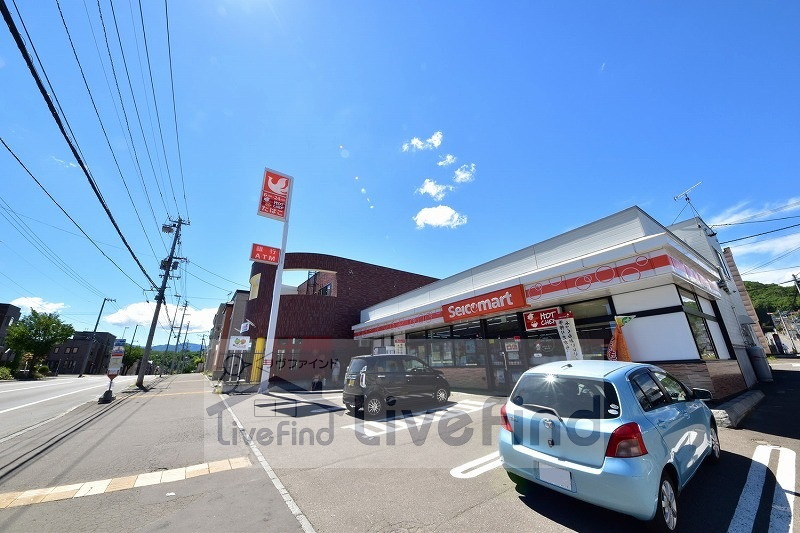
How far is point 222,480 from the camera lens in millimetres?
4379

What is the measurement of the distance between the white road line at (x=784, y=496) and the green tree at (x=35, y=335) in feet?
172

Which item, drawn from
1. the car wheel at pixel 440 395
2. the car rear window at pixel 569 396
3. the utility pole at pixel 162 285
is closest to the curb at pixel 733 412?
the car rear window at pixel 569 396

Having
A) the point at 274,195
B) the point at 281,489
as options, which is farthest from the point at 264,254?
the point at 281,489

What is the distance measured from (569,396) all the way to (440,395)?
23.9 ft

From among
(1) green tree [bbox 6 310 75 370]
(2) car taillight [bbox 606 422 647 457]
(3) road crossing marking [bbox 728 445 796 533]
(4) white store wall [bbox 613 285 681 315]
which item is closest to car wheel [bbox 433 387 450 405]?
(4) white store wall [bbox 613 285 681 315]

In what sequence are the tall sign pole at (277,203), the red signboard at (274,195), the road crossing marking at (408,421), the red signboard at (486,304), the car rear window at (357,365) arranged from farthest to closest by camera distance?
the red signboard at (274,195) → the tall sign pole at (277,203) → the red signboard at (486,304) → the car rear window at (357,365) → the road crossing marking at (408,421)

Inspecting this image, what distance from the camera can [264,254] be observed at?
1788 cm

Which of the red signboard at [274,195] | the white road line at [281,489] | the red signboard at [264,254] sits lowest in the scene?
the white road line at [281,489]

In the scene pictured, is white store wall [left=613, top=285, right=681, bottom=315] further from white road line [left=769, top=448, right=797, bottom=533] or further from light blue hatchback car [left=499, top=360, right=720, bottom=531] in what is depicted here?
light blue hatchback car [left=499, top=360, right=720, bottom=531]

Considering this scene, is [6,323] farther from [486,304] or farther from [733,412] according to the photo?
[733,412]

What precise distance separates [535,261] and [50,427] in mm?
14973

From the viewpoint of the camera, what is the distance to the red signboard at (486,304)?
10297 millimetres

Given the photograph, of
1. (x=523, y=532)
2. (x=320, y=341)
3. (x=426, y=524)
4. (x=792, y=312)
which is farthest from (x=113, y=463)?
(x=792, y=312)

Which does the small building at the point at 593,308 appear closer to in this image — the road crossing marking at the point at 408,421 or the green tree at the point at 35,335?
the road crossing marking at the point at 408,421
